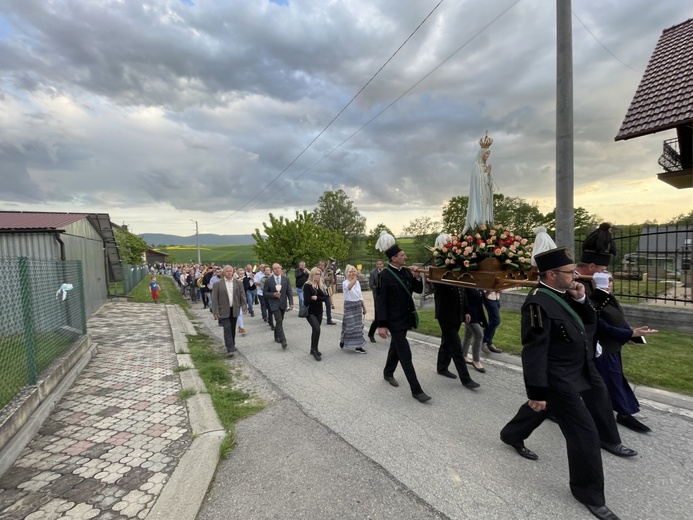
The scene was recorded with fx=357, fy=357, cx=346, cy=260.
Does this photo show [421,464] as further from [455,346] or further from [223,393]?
[223,393]

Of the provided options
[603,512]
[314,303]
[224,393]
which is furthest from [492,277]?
[224,393]

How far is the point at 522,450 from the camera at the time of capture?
3.21m

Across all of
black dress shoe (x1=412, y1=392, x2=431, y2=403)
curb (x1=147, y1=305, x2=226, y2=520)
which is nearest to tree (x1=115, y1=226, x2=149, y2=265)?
curb (x1=147, y1=305, x2=226, y2=520)

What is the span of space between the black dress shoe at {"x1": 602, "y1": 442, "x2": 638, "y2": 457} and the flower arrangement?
1.87 m

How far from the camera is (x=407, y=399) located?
14.9 feet

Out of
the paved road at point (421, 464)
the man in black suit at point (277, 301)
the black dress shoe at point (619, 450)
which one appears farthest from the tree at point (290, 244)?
the black dress shoe at point (619, 450)

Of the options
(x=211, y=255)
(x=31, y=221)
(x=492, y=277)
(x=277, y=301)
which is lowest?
(x=211, y=255)

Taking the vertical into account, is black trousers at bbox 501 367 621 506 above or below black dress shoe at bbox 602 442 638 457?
above

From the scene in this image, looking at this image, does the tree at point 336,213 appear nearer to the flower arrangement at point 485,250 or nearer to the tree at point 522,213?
the tree at point 522,213

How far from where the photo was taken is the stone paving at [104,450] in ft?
9.00

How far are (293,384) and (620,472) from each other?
12.8 ft

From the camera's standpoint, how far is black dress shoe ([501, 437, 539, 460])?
3.16 metres

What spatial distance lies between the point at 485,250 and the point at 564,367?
→ 184cm

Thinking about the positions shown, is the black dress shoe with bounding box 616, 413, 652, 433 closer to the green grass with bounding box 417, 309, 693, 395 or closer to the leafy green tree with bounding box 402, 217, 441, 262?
the green grass with bounding box 417, 309, 693, 395
